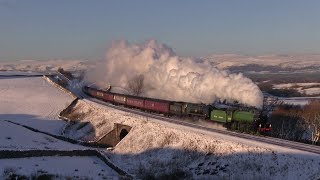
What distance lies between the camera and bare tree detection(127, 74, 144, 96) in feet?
326

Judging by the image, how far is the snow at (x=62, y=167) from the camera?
3731 centimetres

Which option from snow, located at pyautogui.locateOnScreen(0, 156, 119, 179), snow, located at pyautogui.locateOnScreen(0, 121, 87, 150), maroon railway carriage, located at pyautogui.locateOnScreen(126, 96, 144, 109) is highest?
maroon railway carriage, located at pyautogui.locateOnScreen(126, 96, 144, 109)

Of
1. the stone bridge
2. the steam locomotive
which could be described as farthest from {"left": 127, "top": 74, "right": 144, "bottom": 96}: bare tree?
the stone bridge

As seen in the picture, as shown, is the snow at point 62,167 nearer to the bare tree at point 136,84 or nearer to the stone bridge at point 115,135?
the stone bridge at point 115,135

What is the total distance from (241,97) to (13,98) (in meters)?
55.9

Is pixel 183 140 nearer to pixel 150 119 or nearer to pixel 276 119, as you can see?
pixel 150 119

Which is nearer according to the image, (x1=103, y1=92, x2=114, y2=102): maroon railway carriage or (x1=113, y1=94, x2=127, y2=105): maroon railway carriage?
(x1=113, y1=94, x2=127, y2=105): maroon railway carriage

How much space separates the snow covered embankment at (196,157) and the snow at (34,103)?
1699cm

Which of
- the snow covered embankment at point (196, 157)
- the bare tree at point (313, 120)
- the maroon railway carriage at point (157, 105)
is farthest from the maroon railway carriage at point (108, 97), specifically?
the bare tree at point (313, 120)

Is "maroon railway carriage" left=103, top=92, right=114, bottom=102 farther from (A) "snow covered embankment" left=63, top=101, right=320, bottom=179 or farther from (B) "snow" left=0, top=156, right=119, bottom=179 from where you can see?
(B) "snow" left=0, top=156, right=119, bottom=179

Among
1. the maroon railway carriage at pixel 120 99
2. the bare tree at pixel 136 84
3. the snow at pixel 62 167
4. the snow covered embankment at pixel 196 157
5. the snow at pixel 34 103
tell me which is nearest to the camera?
the snow covered embankment at pixel 196 157

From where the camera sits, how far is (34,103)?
86.3 meters

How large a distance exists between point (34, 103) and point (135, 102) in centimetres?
2373

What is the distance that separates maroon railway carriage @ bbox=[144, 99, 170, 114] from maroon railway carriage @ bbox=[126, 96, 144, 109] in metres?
1.66
